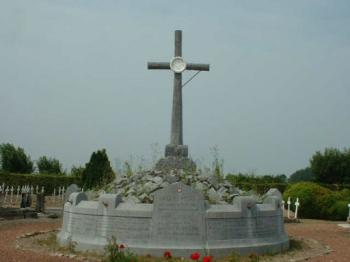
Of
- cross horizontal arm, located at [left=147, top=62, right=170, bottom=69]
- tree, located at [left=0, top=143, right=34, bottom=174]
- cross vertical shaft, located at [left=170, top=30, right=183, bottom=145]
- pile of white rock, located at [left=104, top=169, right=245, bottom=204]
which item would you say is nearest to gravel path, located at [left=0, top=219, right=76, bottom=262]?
pile of white rock, located at [left=104, top=169, right=245, bottom=204]

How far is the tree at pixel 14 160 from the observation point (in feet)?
149

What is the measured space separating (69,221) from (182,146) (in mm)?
4077

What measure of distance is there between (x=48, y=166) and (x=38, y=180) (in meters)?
19.9

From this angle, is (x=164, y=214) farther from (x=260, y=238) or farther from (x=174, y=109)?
(x=174, y=109)

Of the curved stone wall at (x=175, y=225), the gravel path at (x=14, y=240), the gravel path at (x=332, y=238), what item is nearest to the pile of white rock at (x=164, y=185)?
the curved stone wall at (x=175, y=225)

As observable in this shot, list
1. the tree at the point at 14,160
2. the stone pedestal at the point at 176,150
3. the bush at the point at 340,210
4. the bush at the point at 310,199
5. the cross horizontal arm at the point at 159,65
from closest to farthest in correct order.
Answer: the stone pedestal at the point at 176,150
the cross horizontal arm at the point at 159,65
the bush at the point at 340,210
the bush at the point at 310,199
the tree at the point at 14,160

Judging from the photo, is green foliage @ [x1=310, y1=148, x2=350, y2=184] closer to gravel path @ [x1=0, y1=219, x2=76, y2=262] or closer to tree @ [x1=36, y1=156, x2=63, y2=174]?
tree @ [x1=36, y1=156, x2=63, y2=174]

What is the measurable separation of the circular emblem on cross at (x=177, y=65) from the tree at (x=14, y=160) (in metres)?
35.0

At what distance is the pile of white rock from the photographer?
36.6ft

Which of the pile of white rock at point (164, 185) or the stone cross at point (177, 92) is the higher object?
the stone cross at point (177, 92)

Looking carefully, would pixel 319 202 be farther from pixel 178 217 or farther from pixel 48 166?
pixel 48 166

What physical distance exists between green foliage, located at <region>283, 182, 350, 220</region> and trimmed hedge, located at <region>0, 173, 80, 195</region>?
50.2 ft

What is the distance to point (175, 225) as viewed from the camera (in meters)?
9.97

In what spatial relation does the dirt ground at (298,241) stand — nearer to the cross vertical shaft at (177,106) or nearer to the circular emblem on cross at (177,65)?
the cross vertical shaft at (177,106)
